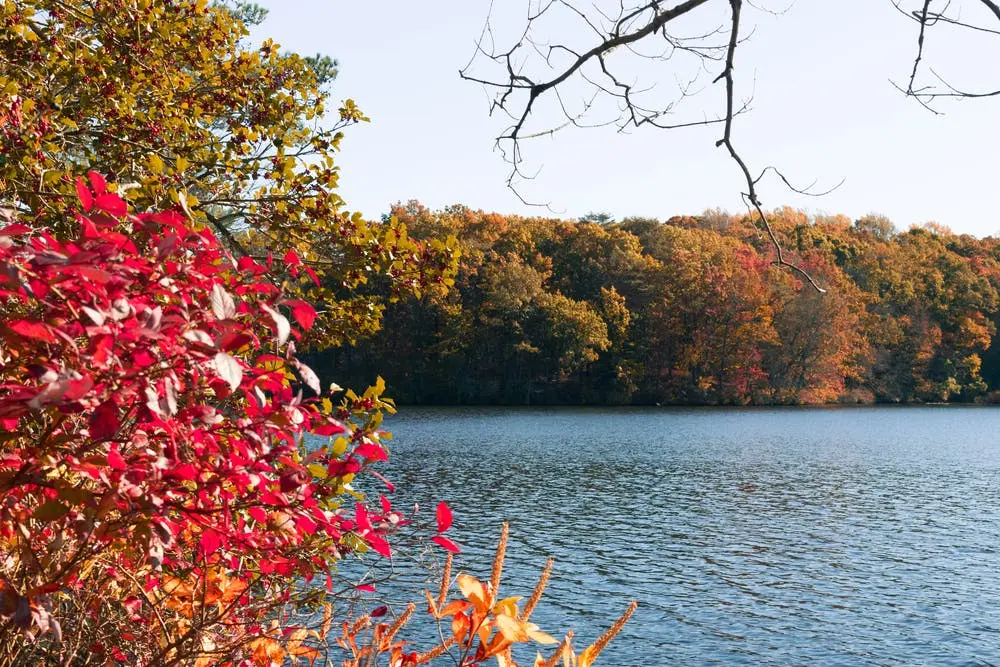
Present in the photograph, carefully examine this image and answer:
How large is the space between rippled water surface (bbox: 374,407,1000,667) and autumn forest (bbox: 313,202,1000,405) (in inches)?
882

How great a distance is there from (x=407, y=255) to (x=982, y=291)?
68.5 m

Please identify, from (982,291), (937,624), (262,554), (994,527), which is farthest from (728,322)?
(262,554)

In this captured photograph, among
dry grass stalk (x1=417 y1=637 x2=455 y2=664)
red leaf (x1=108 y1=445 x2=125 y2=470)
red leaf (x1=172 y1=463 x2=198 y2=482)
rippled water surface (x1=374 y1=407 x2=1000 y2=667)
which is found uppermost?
red leaf (x1=108 y1=445 x2=125 y2=470)

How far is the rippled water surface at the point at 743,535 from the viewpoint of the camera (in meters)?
11.7

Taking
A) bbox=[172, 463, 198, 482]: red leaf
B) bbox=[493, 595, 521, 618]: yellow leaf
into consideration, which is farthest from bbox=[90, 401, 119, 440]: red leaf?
bbox=[493, 595, 521, 618]: yellow leaf

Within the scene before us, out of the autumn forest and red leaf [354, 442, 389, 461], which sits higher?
the autumn forest

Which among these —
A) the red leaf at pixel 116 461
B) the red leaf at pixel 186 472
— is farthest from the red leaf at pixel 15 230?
the red leaf at pixel 186 472

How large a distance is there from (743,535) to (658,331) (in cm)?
4421

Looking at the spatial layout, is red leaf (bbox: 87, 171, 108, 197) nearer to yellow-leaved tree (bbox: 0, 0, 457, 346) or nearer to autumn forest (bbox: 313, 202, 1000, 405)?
yellow-leaved tree (bbox: 0, 0, 457, 346)

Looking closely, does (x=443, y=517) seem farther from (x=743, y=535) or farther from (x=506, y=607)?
(x=743, y=535)

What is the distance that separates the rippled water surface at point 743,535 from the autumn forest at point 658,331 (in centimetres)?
2240

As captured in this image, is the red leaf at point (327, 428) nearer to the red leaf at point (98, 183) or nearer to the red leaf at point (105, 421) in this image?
the red leaf at point (98, 183)

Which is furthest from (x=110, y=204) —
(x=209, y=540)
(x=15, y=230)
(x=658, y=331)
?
(x=658, y=331)

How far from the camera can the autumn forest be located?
60.1 metres
